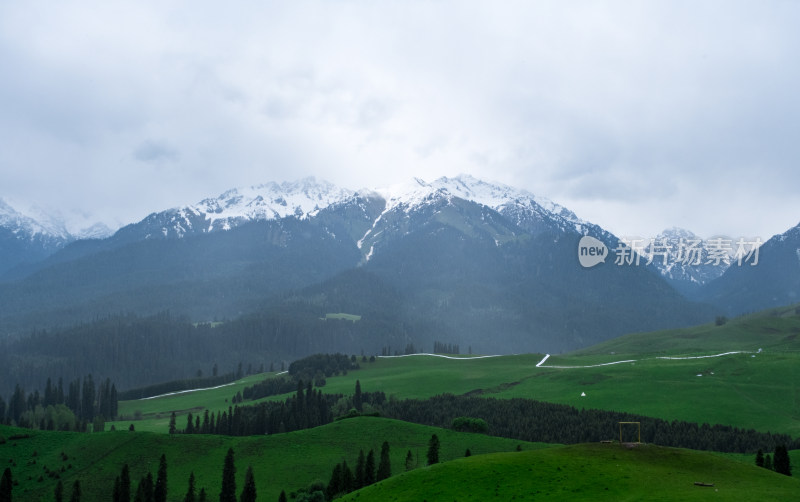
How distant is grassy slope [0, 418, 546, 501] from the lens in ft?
426

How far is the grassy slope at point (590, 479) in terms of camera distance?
64875 millimetres

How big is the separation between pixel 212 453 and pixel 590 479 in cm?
9733

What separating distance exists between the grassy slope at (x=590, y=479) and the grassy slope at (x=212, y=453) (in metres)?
53.6

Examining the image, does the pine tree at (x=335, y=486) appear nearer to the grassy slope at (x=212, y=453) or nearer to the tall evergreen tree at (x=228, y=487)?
the grassy slope at (x=212, y=453)

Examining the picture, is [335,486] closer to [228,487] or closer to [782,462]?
[228,487]

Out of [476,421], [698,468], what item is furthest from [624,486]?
[476,421]

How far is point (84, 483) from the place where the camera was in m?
132

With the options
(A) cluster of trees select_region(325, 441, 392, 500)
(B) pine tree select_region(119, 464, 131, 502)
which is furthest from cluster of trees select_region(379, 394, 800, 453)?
(B) pine tree select_region(119, 464, 131, 502)

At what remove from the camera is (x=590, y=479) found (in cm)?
6956

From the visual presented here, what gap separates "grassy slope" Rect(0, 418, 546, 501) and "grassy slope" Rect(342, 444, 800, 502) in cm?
5363

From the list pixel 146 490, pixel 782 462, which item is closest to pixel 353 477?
pixel 146 490

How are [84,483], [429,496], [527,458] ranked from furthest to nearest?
[84,483], [527,458], [429,496]

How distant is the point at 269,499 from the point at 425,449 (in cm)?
3784

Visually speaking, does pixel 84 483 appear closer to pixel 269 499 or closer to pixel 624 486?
pixel 269 499
